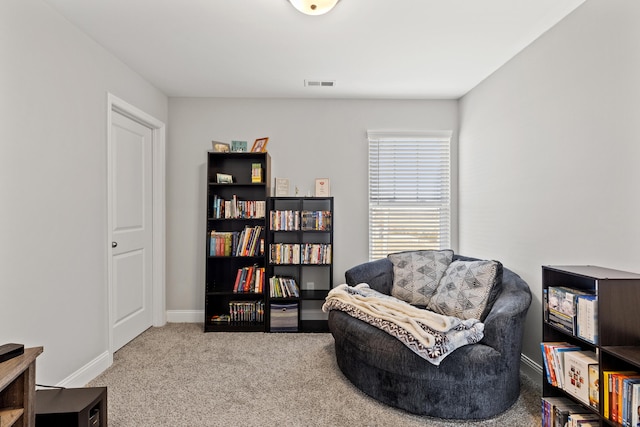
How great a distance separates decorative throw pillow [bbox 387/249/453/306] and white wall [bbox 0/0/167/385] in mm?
2569

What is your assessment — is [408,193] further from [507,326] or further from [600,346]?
[600,346]

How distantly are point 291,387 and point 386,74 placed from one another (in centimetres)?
281

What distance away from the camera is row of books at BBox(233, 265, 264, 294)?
12.1ft

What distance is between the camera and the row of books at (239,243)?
3725mm

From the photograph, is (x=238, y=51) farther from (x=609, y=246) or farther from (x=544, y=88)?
(x=609, y=246)

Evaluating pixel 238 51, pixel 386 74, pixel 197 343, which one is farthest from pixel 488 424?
pixel 238 51

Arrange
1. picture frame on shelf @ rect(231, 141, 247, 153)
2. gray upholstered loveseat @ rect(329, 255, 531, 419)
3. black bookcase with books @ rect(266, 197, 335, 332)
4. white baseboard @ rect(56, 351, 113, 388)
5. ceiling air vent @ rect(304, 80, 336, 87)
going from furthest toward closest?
picture frame on shelf @ rect(231, 141, 247, 153)
black bookcase with books @ rect(266, 197, 335, 332)
ceiling air vent @ rect(304, 80, 336, 87)
white baseboard @ rect(56, 351, 113, 388)
gray upholstered loveseat @ rect(329, 255, 531, 419)

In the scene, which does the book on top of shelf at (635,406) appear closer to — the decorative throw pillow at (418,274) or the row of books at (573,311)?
the row of books at (573,311)

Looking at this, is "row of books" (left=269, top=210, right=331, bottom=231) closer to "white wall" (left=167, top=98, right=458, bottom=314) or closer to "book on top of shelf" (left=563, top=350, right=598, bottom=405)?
"white wall" (left=167, top=98, right=458, bottom=314)

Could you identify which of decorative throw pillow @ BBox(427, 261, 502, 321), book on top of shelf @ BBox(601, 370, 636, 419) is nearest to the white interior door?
decorative throw pillow @ BBox(427, 261, 502, 321)

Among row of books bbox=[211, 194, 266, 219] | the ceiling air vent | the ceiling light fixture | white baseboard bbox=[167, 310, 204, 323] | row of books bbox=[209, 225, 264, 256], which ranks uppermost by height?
the ceiling air vent

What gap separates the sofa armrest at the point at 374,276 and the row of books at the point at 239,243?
1.06 meters

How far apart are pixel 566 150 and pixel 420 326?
1510 millimetres

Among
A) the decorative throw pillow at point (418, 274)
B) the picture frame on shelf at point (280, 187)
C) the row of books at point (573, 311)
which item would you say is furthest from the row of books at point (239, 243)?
the row of books at point (573, 311)
